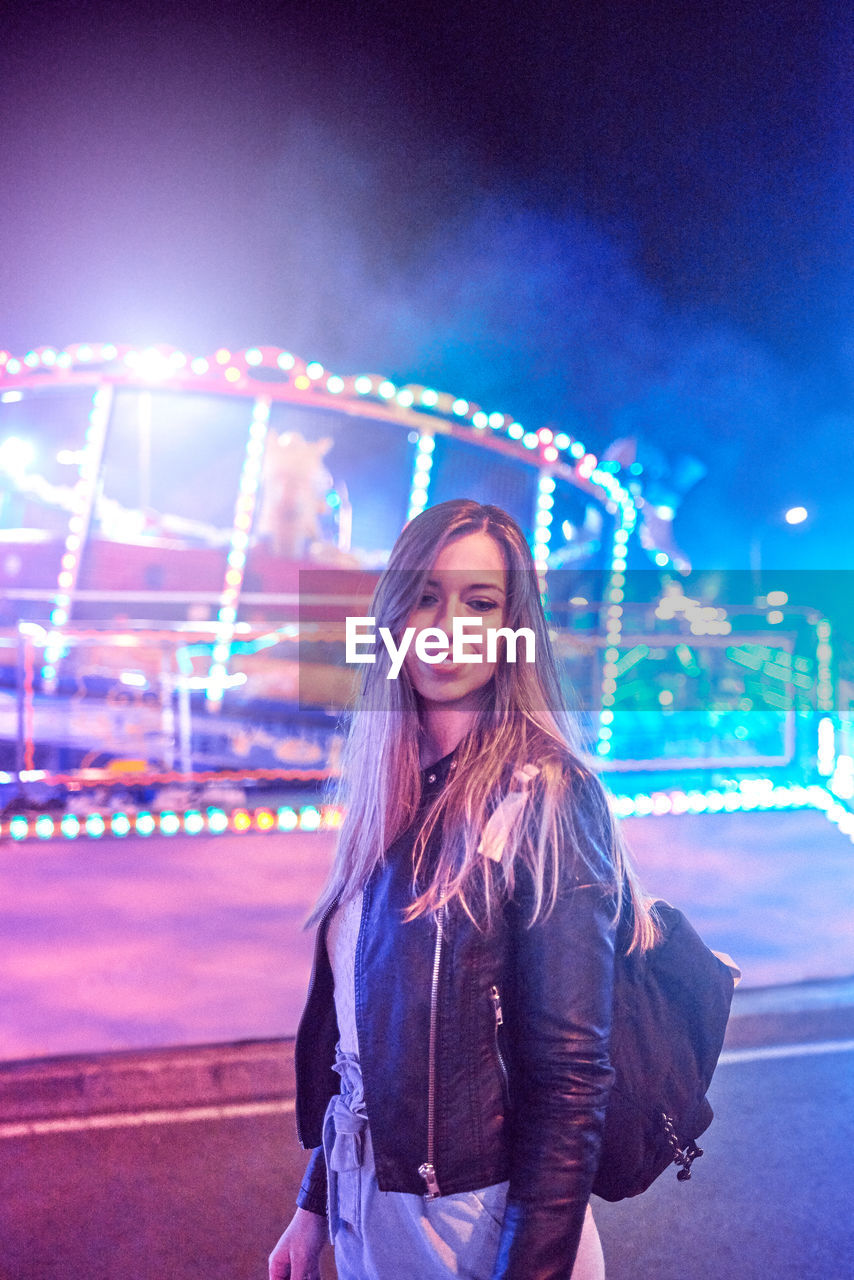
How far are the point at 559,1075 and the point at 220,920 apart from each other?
15.1 feet

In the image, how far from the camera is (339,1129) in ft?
5.06

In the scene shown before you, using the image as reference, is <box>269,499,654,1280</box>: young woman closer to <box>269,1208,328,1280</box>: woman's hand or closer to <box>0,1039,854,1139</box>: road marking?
<box>269,1208,328,1280</box>: woman's hand

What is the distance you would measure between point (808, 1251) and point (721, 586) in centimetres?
2090

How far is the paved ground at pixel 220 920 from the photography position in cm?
425

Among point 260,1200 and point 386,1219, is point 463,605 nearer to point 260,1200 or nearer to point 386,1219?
point 386,1219

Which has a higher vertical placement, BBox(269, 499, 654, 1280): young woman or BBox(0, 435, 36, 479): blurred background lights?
BBox(0, 435, 36, 479): blurred background lights

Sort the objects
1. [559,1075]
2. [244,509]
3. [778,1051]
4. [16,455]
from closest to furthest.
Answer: [559,1075] < [778,1051] < [16,455] < [244,509]

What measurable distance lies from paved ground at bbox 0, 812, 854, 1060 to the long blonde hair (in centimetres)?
293

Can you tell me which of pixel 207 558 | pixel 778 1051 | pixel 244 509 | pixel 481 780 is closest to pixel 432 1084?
pixel 481 780

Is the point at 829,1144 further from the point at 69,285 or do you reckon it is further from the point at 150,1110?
the point at 69,285

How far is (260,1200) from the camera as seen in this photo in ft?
10.4

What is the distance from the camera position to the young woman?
126 centimetres

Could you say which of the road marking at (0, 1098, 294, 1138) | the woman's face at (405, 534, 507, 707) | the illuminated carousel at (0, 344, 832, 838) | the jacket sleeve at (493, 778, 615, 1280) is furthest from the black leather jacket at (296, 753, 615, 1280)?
the illuminated carousel at (0, 344, 832, 838)

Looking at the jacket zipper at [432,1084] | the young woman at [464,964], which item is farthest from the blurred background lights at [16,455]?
the jacket zipper at [432,1084]
